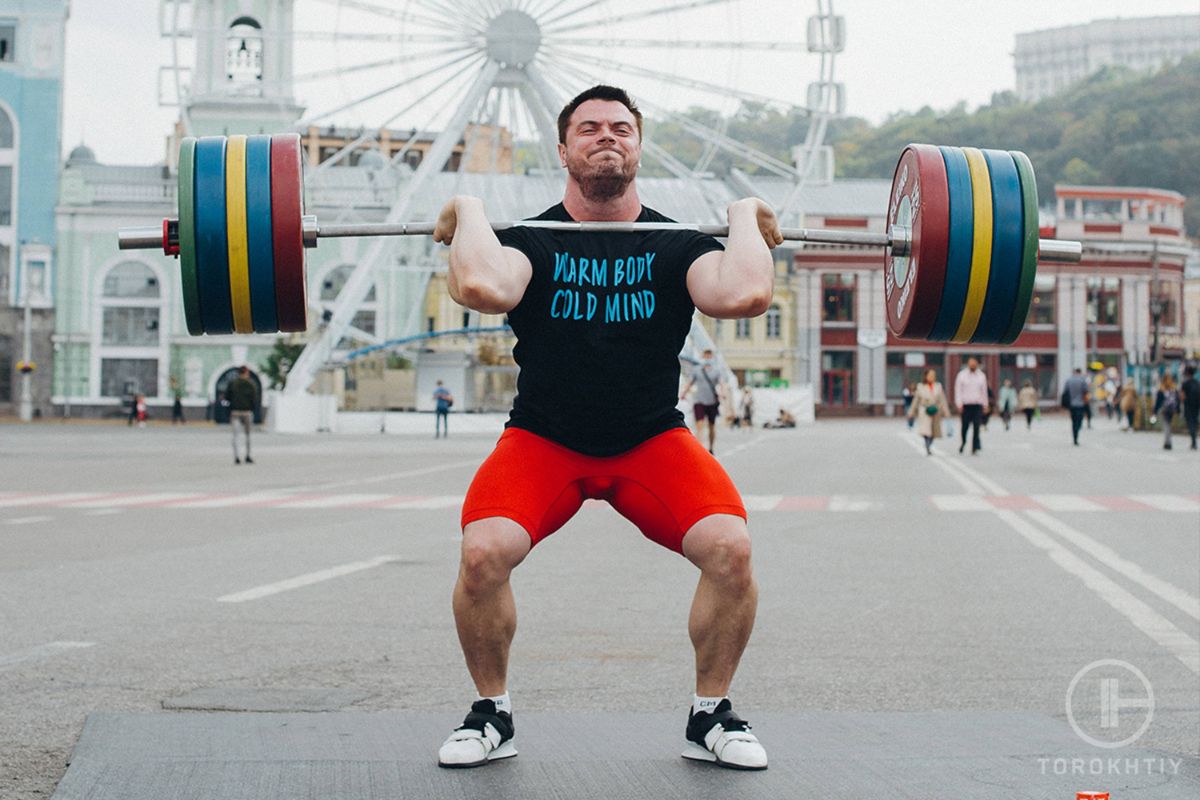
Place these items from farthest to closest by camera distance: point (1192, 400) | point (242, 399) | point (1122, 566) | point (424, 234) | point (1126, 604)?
1. point (1192, 400)
2. point (242, 399)
3. point (1122, 566)
4. point (1126, 604)
5. point (424, 234)

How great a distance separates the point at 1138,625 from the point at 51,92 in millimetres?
67697

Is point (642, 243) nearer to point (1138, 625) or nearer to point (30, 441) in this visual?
point (1138, 625)

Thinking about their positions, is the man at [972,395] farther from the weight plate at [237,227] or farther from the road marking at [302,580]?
the weight plate at [237,227]

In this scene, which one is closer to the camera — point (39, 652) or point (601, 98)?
point (601, 98)

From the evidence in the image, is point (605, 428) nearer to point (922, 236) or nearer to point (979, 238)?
point (922, 236)

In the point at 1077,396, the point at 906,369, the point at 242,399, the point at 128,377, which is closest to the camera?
the point at 242,399

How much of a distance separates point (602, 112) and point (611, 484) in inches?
41.4

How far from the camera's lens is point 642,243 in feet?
15.2

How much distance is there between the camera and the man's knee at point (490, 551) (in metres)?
4.38

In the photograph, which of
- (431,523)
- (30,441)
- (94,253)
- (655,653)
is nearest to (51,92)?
(94,253)

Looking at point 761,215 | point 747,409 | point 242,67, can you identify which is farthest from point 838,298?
point 761,215

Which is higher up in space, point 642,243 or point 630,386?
point 642,243

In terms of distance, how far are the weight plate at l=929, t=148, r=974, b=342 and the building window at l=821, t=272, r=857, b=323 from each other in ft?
247

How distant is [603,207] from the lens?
4711 mm
